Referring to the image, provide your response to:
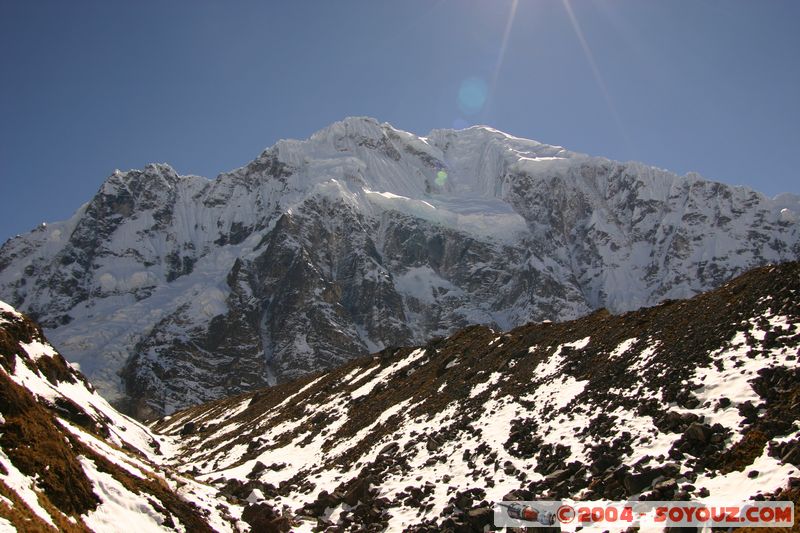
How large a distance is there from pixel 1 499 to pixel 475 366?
33244 mm

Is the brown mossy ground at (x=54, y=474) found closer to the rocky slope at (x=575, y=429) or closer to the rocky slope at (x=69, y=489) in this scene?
the rocky slope at (x=69, y=489)

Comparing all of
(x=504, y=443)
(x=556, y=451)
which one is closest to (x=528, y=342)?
(x=504, y=443)

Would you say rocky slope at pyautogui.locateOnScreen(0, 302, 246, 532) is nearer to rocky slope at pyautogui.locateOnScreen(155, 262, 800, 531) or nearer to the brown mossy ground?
the brown mossy ground

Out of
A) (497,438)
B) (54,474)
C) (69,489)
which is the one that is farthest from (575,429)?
(54,474)

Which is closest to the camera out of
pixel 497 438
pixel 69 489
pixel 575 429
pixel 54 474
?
pixel 54 474

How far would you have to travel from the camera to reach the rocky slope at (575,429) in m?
19.8

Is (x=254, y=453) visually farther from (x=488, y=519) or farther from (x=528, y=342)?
(x=488, y=519)

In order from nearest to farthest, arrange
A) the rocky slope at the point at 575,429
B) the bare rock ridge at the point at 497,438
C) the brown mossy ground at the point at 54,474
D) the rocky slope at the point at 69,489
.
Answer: the rocky slope at the point at 69,489 < the brown mossy ground at the point at 54,474 < the bare rock ridge at the point at 497,438 < the rocky slope at the point at 575,429

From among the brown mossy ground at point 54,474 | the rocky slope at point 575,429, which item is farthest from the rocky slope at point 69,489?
the rocky slope at point 575,429

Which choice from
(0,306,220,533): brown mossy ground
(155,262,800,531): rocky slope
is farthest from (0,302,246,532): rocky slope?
(155,262,800,531): rocky slope

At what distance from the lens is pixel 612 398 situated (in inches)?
1049

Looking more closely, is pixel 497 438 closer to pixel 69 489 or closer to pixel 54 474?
pixel 69 489

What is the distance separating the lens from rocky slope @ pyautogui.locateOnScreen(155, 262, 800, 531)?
64.8 ft

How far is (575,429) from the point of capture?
26.0 m
